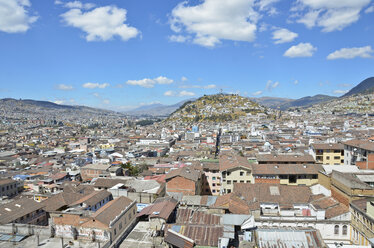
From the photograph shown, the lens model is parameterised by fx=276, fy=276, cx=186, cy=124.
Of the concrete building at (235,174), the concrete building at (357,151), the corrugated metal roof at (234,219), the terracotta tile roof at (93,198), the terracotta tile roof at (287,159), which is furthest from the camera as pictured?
the terracotta tile roof at (287,159)

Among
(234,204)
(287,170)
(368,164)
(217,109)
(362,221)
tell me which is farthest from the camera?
(217,109)

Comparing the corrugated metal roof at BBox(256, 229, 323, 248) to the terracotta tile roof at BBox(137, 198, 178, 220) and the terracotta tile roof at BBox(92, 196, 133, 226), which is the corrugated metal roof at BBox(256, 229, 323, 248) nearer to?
the terracotta tile roof at BBox(137, 198, 178, 220)

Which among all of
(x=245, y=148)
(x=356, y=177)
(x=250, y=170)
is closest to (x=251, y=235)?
(x=356, y=177)

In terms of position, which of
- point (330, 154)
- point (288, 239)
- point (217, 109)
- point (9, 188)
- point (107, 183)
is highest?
point (217, 109)

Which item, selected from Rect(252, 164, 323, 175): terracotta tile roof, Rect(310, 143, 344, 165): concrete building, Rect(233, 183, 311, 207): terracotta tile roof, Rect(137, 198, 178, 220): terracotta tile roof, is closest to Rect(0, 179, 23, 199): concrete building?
Rect(137, 198, 178, 220): terracotta tile roof

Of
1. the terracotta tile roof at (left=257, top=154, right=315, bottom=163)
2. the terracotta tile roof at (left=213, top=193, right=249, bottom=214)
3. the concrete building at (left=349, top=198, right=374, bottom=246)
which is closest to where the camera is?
the concrete building at (left=349, top=198, right=374, bottom=246)

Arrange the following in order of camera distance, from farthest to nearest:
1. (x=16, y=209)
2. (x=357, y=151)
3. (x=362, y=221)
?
(x=357, y=151) < (x=16, y=209) < (x=362, y=221)

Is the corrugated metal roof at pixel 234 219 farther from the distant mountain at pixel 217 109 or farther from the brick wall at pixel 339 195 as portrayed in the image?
the distant mountain at pixel 217 109

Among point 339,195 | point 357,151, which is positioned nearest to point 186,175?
point 339,195

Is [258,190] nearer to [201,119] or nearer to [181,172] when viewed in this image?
[181,172]

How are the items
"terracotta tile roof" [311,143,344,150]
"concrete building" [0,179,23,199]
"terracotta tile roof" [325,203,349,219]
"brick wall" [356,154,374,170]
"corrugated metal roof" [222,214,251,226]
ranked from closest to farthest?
"corrugated metal roof" [222,214,251,226]
"terracotta tile roof" [325,203,349,219]
"brick wall" [356,154,374,170]
"concrete building" [0,179,23,199]
"terracotta tile roof" [311,143,344,150]

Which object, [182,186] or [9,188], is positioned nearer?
[182,186]

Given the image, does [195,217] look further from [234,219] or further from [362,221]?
[362,221]

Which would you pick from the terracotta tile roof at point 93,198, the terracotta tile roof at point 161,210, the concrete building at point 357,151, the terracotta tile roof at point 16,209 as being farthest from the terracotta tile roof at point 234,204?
the concrete building at point 357,151
